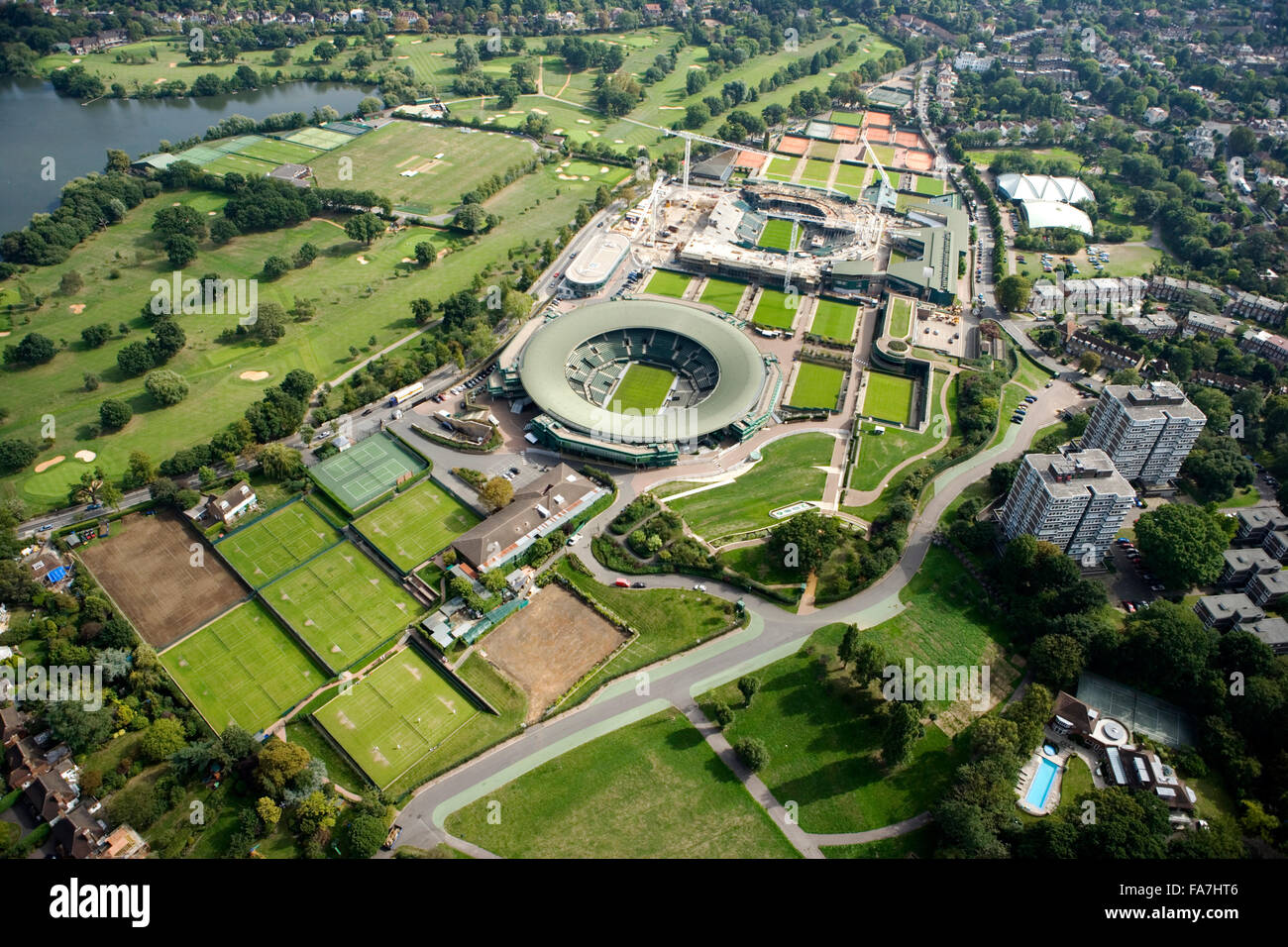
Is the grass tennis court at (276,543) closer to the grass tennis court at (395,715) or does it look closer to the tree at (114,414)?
the grass tennis court at (395,715)

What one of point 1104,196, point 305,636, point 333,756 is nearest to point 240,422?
point 305,636

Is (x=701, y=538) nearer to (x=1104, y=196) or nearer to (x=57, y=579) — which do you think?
(x=57, y=579)

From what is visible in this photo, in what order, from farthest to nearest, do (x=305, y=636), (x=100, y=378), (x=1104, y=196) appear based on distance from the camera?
1. (x=1104, y=196)
2. (x=100, y=378)
3. (x=305, y=636)

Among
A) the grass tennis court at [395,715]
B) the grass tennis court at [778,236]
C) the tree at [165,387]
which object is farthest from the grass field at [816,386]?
the tree at [165,387]

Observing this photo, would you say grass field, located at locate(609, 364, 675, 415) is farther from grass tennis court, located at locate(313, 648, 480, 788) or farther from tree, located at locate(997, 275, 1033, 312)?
tree, located at locate(997, 275, 1033, 312)

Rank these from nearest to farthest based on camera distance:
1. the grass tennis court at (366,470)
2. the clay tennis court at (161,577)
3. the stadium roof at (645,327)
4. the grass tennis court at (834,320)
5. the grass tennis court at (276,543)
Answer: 1. the clay tennis court at (161,577)
2. the grass tennis court at (276,543)
3. the grass tennis court at (366,470)
4. the stadium roof at (645,327)
5. the grass tennis court at (834,320)

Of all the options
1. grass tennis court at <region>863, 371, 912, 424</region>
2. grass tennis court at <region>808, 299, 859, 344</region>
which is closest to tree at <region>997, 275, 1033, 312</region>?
grass tennis court at <region>808, 299, 859, 344</region>
